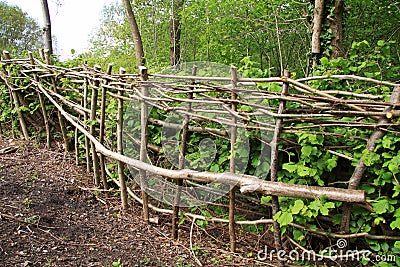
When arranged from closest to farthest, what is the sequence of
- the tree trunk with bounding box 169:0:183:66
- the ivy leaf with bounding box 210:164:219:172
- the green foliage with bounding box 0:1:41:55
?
the ivy leaf with bounding box 210:164:219:172 → the tree trunk with bounding box 169:0:183:66 → the green foliage with bounding box 0:1:41:55

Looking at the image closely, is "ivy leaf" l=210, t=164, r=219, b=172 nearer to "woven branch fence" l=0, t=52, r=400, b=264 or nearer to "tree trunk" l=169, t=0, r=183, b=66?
"woven branch fence" l=0, t=52, r=400, b=264

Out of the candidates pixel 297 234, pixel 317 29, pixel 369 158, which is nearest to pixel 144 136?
pixel 297 234

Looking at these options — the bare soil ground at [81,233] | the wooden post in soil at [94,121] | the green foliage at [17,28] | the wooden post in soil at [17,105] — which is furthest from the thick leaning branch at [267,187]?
the green foliage at [17,28]

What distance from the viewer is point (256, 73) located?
2643mm

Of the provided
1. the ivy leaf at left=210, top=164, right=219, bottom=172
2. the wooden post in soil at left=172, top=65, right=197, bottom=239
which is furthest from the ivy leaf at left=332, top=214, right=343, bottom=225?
the wooden post in soil at left=172, top=65, right=197, bottom=239

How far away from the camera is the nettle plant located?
201 centimetres

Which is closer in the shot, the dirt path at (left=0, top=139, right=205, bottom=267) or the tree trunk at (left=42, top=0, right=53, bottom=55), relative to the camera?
the dirt path at (left=0, top=139, right=205, bottom=267)

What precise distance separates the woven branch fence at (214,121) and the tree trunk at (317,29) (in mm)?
1529

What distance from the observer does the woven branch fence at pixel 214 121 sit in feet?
6.89

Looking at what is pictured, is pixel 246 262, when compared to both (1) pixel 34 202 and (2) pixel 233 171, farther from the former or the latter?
(1) pixel 34 202

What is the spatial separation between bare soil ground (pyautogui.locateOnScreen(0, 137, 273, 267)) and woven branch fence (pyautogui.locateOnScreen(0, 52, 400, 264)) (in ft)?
0.53

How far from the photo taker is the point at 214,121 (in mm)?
2742

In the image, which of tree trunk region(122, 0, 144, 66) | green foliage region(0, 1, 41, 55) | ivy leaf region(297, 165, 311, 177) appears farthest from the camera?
green foliage region(0, 1, 41, 55)

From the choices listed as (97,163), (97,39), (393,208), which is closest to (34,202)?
(97,163)
